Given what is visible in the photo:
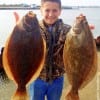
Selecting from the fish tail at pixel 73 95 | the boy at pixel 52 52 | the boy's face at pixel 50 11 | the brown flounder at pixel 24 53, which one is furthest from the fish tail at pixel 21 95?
the boy's face at pixel 50 11

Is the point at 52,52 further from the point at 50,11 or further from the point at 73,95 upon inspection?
the point at 73,95

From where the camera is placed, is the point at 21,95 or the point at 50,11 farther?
the point at 50,11

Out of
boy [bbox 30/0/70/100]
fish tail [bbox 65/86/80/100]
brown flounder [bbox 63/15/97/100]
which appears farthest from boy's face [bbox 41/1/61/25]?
fish tail [bbox 65/86/80/100]

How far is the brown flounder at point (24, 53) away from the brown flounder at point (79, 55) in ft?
0.59

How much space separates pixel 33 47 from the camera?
221 centimetres

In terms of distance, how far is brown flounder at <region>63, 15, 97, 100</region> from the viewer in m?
2.18

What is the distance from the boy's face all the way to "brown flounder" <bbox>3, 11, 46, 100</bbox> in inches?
12.7

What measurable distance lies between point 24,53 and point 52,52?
1.41ft

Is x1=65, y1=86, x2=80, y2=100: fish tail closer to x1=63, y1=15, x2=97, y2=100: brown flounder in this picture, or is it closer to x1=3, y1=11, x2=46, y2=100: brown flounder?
x1=63, y1=15, x2=97, y2=100: brown flounder

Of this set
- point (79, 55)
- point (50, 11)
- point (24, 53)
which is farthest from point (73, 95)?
point (50, 11)

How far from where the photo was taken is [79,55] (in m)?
2.23

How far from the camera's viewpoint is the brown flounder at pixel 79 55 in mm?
2179

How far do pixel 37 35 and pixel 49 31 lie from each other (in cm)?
41

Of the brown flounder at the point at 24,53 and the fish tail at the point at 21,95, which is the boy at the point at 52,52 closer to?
the brown flounder at the point at 24,53
